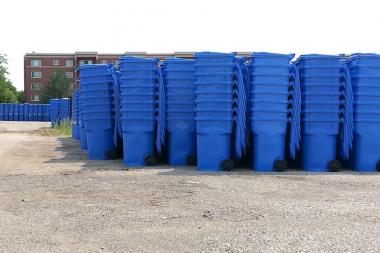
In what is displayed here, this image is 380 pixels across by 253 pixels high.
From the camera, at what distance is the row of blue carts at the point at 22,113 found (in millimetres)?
64375

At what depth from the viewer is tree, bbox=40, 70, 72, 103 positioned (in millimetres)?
85594

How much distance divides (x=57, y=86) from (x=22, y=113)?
71.4 ft

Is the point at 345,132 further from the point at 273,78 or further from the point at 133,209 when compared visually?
the point at 133,209

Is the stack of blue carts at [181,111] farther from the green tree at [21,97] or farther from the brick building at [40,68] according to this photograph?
the green tree at [21,97]

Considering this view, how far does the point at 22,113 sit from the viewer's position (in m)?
64.7

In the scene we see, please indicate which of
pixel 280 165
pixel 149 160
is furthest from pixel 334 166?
pixel 149 160

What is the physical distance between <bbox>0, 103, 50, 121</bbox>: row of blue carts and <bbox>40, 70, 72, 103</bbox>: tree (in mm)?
20264

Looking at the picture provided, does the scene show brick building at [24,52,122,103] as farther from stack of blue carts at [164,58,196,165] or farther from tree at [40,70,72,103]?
stack of blue carts at [164,58,196,165]

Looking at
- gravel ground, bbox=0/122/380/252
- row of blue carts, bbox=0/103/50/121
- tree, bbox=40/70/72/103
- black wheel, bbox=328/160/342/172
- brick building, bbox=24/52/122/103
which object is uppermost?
brick building, bbox=24/52/122/103

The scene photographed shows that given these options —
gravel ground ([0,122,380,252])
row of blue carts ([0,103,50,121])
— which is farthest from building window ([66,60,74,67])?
gravel ground ([0,122,380,252])

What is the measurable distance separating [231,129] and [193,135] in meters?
1.21

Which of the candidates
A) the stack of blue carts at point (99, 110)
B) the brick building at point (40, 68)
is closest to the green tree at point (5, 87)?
the brick building at point (40, 68)

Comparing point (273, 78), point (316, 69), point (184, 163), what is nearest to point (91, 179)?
point (184, 163)

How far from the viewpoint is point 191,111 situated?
508 inches
